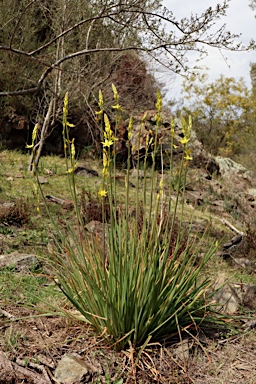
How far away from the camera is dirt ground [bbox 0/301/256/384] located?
2.59 meters

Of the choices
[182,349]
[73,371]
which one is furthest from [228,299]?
[73,371]

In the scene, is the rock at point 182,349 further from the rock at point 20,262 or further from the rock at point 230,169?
the rock at point 230,169

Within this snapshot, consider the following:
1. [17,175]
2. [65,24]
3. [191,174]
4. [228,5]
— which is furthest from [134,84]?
[228,5]

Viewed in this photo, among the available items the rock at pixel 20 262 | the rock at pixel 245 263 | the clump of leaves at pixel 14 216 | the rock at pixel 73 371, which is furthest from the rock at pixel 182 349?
the clump of leaves at pixel 14 216

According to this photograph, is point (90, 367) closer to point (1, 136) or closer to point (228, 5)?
point (228, 5)

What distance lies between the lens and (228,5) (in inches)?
242

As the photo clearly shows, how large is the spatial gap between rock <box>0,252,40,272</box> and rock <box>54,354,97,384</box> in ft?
5.80

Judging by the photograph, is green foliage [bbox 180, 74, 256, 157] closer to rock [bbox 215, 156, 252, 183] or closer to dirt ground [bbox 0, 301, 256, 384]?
rock [bbox 215, 156, 252, 183]

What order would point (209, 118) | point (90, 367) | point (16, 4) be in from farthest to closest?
point (209, 118) < point (16, 4) < point (90, 367)

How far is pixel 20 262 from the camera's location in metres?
4.44

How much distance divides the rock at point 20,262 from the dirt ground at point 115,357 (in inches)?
50.5

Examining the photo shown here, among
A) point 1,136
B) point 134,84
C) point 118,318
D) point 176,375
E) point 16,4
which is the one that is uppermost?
point 16,4

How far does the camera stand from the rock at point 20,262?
435 cm

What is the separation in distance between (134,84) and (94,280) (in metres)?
10.9
